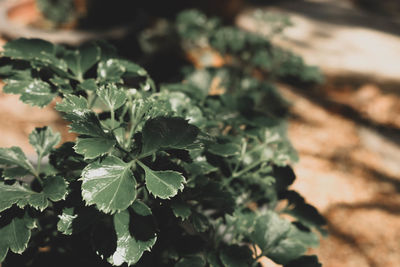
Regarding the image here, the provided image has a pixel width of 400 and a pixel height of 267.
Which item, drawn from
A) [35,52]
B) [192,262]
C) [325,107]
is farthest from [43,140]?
[325,107]

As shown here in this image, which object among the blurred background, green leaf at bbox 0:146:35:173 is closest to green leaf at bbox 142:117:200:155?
green leaf at bbox 0:146:35:173

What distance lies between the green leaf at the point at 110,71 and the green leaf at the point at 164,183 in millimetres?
233

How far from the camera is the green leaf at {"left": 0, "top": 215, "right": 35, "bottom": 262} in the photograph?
1.71ft

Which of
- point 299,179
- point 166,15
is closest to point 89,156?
point 299,179

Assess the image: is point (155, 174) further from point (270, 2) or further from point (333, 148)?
point (270, 2)

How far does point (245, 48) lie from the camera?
168cm

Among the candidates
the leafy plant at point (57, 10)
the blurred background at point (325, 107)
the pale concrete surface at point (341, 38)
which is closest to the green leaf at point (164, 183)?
the blurred background at point (325, 107)

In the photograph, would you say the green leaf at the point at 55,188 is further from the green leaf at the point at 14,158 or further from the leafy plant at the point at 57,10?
the leafy plant at the point at 57,10

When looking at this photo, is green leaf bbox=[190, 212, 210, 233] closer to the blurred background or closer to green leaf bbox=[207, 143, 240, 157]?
green leaf bbox=[207, 143, 240, 157]

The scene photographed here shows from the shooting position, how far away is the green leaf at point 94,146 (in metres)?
0.44

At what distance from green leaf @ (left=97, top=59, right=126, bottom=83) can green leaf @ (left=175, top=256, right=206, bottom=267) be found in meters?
0.38

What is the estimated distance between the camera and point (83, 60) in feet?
2.16

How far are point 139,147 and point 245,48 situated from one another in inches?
51.6

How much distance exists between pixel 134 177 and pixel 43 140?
1.07 feet
